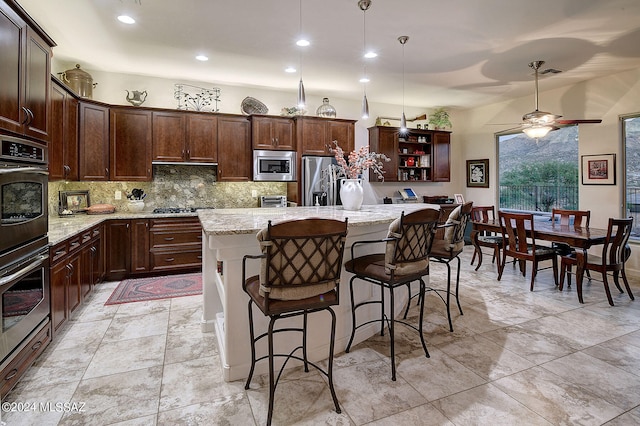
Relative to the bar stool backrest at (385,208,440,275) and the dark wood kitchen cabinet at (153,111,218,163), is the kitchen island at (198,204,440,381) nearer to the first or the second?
the bar stool backrest at (385,208,440,275)

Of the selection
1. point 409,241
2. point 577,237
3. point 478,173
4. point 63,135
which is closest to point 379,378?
point 409,241

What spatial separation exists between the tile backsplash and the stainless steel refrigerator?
748 mm

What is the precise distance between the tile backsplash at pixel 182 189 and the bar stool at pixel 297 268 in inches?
151

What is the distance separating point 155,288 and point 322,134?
3353mm

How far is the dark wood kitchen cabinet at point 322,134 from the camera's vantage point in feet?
17.9

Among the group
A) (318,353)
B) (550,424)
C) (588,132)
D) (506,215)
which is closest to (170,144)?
(318,353)

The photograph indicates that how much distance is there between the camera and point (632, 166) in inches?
191

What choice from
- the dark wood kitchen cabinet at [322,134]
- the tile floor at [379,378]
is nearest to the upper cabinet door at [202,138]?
the dark wood kitchen cabinet at [322,134]

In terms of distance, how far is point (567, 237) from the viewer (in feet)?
12.6

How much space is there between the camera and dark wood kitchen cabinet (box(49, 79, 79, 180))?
3539 millimetres

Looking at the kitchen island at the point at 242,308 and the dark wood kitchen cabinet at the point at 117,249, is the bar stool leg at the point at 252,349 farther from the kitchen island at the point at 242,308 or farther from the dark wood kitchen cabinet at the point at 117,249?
the dark wood kitchen cabinet at the point at 117,249

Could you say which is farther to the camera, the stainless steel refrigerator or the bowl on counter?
the stainless steel refrigerator

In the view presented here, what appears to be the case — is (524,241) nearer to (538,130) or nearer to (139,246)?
(538,130)

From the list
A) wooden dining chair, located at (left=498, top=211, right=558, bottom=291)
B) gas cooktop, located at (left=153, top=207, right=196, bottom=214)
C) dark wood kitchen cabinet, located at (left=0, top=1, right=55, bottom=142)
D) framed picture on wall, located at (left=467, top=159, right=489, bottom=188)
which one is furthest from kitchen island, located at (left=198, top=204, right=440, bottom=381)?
framed picture on wall, located at (left=467, top=159, right=489, bottom=188)
